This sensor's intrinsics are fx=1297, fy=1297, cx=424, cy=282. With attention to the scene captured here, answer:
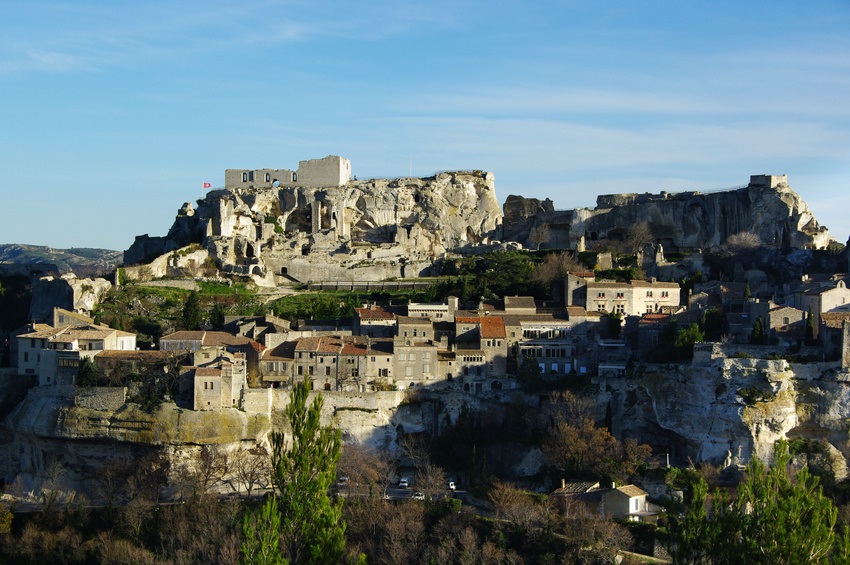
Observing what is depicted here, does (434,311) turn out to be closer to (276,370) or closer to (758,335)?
(276,370)

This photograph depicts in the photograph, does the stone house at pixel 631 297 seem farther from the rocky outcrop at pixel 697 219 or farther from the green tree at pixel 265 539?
the green tree at pixel 265 539

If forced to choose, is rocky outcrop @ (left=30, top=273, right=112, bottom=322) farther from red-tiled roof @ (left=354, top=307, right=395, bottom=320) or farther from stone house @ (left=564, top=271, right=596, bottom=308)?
stone house @ (left=564, top=271, right=596, bottom=308)

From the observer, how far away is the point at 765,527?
123ft

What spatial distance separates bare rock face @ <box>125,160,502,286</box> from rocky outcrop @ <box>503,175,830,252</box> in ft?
13.0

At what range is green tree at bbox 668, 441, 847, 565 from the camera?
3656 cm

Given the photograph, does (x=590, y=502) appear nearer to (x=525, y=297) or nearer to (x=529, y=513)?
(x=529, y=513)

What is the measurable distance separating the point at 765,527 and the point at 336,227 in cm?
5008

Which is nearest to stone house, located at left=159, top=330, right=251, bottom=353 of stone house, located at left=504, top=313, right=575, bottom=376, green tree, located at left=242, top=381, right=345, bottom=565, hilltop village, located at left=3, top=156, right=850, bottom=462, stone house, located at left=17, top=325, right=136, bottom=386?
hilltop village, located at left=3, top=156, right=850, bottom=462

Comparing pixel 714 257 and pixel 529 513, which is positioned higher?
pixel 714 257

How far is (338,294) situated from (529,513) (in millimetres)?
26637

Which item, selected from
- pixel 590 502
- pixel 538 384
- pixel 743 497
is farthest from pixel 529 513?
pixel 743 497

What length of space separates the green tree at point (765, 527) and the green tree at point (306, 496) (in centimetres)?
1097

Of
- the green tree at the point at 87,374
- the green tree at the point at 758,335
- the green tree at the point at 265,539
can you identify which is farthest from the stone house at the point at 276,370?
the green tree at the point at 265,539

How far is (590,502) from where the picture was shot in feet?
169
